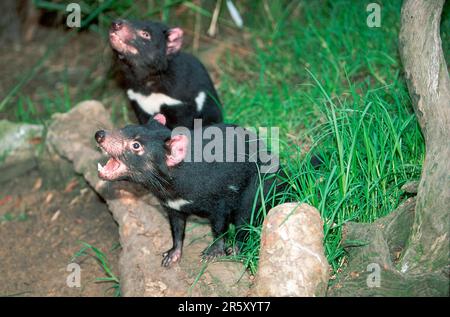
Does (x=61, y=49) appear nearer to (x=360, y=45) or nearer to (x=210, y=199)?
(x=360, y=45)

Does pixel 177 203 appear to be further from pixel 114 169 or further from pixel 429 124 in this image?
pixel 429 124

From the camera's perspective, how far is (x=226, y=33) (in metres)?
6.80

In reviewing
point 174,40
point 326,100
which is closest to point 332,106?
point 326,100

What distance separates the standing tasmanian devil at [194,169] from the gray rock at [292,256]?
649mm

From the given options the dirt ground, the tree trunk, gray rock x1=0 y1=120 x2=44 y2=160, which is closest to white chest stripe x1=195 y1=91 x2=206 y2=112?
the dirt ground

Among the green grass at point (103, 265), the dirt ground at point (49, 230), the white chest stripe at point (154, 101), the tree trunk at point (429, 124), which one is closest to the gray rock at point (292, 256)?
the tree trunk at point (429, 124)

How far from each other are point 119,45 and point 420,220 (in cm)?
234

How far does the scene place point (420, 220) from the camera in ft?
11.3

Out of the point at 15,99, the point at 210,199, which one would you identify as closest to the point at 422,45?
the point at 210,199

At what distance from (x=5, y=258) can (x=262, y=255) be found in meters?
2.28

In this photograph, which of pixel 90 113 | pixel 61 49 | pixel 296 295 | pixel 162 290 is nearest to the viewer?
pixel 296 295

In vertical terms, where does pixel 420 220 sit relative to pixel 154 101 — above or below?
below

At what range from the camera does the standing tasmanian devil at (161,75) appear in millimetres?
4684

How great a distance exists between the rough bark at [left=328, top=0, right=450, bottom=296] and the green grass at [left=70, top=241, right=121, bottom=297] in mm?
1517
